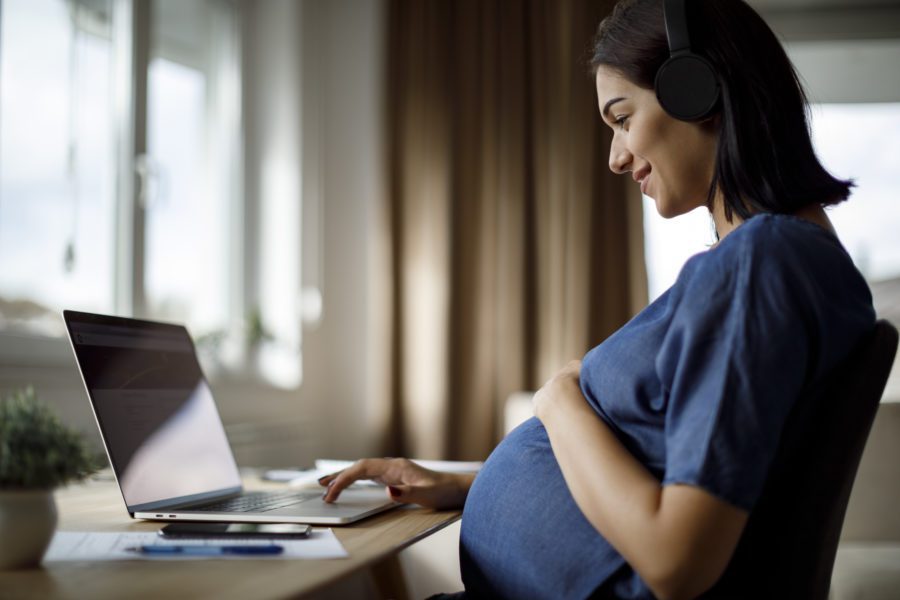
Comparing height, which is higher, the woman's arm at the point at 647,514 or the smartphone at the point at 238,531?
the woman's arm at the point at 647,514

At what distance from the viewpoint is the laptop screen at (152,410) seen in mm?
1099

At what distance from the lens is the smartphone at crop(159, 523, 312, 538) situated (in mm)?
889

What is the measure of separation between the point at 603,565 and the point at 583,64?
2.62m

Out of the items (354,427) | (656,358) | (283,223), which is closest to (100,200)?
(283,223)

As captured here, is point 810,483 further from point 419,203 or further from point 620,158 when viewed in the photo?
point 419,203

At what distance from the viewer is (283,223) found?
10.5 feet

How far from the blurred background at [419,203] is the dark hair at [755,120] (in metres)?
2.01

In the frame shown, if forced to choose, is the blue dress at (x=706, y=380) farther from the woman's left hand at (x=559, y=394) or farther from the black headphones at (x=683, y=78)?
the black headphones at (x=683, y=78)

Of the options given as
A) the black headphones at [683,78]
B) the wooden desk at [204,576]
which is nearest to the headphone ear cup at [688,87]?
the black headphones at [683,78]

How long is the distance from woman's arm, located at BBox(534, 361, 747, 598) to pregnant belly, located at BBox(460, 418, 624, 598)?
32 millimetres

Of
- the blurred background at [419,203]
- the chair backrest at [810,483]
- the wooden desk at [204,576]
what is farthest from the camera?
the blurred background at [419,203]

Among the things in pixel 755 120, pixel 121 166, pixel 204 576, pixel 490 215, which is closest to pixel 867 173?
pixel 490 215

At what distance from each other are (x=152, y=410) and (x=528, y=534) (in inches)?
22.4

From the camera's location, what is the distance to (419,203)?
10.9 ft
